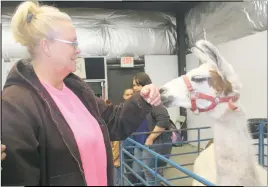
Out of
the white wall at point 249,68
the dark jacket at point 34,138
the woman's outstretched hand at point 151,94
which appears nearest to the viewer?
the dark jacket at point 34,138

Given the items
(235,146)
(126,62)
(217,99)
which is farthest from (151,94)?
(235,146)

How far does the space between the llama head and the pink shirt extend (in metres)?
0.21

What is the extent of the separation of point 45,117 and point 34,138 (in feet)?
0.10

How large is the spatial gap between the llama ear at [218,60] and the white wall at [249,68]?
27mm

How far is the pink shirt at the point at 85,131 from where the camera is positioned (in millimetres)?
346

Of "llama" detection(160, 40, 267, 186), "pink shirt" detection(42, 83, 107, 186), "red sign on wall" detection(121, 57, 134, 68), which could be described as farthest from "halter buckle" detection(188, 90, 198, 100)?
"pink shirt" detection(42, 83, 107, 186)

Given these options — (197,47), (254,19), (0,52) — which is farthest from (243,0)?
(0,52)

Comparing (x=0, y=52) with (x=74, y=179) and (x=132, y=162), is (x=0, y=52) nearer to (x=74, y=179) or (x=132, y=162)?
(x=74, y=179)

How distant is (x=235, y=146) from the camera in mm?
661

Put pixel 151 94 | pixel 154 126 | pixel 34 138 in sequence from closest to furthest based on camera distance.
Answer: pixel 34 138, pixel 151 94, pixel 154 126

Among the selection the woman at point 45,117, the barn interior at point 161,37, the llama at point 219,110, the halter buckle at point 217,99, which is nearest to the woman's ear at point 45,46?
the woman at point 45,117

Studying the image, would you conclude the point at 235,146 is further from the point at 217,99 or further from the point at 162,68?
the point at 162,68

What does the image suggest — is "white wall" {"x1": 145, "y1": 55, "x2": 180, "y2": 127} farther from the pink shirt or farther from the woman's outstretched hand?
the pink shirt

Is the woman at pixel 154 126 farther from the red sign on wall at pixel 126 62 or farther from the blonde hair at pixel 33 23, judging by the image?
the blonde hair at pixel 33 23
